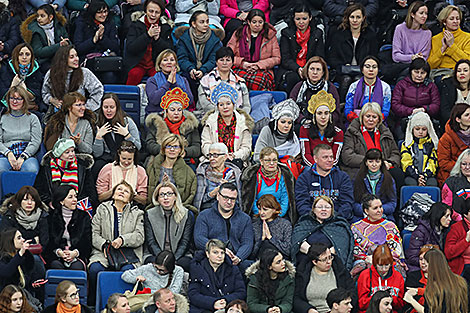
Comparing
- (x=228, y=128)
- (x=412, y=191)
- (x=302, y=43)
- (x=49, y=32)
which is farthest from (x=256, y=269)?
(x=49, y=32)

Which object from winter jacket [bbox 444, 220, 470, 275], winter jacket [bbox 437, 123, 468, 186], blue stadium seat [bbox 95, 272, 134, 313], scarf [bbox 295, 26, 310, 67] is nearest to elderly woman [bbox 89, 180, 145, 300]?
blue stadium seat [bbox 95, 272, 134, 313]

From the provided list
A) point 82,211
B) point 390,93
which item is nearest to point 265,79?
point 390,93

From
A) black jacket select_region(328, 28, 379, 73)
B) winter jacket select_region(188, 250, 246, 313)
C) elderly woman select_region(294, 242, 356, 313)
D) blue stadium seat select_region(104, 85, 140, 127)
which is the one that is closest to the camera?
winter jacket select_region(188, 250, 246, 313)

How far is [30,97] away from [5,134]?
0.54 metres

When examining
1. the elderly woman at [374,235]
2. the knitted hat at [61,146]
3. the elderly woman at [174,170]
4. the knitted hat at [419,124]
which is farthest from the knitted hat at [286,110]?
the knitted hat at [61,146]

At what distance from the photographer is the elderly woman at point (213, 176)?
38.8 feet

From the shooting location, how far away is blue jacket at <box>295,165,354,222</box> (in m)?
11.8

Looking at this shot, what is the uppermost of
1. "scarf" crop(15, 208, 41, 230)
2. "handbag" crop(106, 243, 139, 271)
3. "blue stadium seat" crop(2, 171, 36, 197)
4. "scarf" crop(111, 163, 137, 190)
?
"scarf" crop(111, 163, 137, 190)

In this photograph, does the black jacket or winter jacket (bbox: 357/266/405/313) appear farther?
the black jacket

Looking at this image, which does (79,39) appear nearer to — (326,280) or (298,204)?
(298,204)

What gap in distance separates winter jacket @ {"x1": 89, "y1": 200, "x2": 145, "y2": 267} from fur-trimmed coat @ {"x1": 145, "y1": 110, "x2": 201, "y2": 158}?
3.64 ft

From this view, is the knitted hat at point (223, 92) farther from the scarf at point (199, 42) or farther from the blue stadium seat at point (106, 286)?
the blue stadium seat at point (106, 286)

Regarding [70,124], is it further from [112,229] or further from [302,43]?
[302,43]

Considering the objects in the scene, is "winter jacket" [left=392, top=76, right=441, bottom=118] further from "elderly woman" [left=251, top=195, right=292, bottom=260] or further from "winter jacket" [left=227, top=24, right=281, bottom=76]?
"elderly woman" [left=251, top=195, right=292, bottom=260]
